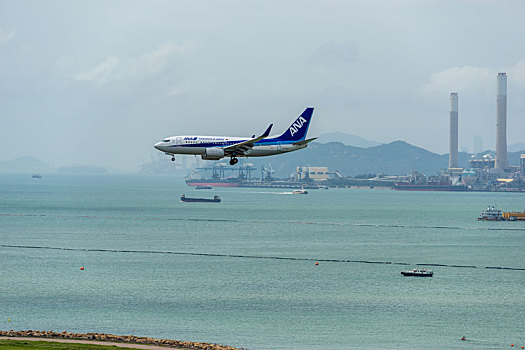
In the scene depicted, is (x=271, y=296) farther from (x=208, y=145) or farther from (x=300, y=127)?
(x=208, y=145)

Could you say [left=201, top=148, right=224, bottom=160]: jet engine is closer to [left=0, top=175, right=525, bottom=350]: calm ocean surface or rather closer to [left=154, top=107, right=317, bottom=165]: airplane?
[left=154, top=107, right=317, bottom=165]: airplane

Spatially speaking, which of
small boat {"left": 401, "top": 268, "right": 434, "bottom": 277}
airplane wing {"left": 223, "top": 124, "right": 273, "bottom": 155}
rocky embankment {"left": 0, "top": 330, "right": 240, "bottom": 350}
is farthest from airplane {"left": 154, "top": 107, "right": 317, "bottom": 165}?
small boat {"left": 401, "top": 268, "right": 434, "bottom": 277}

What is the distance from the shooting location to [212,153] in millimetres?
90188

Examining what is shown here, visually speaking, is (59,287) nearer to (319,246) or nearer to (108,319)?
(108,319)

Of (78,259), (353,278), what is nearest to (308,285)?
(353,278)

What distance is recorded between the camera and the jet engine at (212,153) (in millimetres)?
90000

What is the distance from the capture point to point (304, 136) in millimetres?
98500

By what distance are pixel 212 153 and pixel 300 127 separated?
47.0 feet

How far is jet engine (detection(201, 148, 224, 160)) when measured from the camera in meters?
90.0

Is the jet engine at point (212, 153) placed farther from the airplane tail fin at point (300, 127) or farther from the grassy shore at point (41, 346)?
the grassy shore at point (41, 346)

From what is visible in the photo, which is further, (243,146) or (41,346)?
(243,146)

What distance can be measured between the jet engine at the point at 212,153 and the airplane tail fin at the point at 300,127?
371 inches

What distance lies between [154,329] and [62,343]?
2518 centimetres

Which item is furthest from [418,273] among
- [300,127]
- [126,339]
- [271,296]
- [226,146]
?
[126,339]
